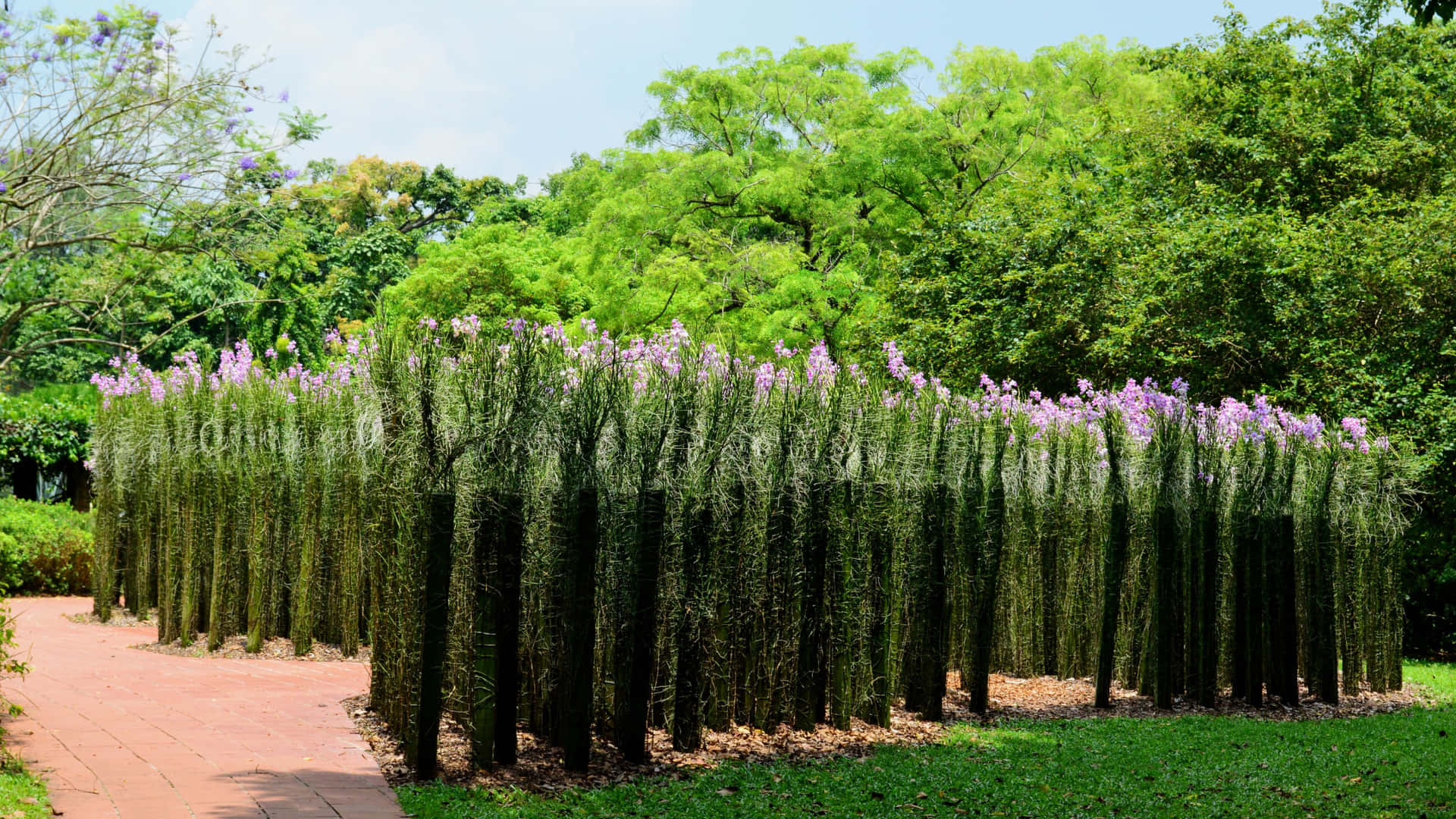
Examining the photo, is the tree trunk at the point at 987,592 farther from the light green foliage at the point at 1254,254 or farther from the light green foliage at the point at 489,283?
the light green foliage at the point at 489,283

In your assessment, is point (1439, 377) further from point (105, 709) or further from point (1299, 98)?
point (105, 709)

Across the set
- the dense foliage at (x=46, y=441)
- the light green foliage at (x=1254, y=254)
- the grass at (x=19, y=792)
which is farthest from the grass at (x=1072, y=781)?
the dense foliage at (x=46, y=441)

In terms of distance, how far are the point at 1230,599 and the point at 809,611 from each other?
16.5 ft

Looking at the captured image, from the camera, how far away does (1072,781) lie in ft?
22.4

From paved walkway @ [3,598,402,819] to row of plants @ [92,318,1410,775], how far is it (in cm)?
47

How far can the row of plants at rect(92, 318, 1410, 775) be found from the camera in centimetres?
628

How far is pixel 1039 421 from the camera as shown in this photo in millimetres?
10781

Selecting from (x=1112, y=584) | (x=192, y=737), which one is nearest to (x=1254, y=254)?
(x=1112, y=584)

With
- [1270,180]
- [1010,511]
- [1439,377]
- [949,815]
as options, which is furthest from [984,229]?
[949,815]

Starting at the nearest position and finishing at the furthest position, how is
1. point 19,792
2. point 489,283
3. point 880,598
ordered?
point 19,792 → point 880,598 → point 489,283

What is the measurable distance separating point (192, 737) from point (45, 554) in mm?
10416

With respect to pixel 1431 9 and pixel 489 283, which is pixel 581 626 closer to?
pixel 1431 9

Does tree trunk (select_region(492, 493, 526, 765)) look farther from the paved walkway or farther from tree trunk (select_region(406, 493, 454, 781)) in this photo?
the paved walkway

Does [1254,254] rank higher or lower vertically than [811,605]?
higher
